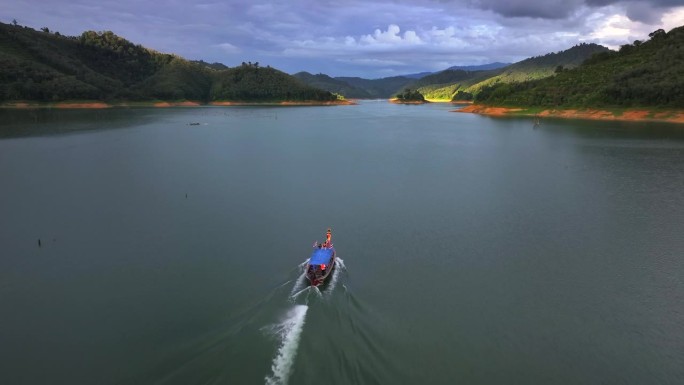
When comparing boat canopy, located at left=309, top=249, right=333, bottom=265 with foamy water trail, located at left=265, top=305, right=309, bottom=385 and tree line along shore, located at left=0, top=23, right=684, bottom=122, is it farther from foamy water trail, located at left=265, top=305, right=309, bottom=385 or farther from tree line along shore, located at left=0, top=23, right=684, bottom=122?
tree line along shore, located at left=0, top=23, right=684, bottom=122

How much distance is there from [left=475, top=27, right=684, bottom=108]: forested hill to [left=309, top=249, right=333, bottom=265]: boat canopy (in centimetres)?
9579

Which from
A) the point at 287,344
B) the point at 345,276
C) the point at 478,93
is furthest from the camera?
the point at 478,93

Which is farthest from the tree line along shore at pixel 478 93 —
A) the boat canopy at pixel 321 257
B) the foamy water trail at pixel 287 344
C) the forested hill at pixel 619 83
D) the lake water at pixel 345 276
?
the foamy water trail at pixel 287 344

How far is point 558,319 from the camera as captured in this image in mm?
17047

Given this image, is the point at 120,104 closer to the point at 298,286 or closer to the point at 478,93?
the point at 478,93

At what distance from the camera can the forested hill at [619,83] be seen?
9062 cm

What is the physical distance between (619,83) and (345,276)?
10265 centimetres

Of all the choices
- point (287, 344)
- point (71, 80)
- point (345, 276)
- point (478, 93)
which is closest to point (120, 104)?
point (71, 80)

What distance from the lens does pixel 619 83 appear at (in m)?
97.8

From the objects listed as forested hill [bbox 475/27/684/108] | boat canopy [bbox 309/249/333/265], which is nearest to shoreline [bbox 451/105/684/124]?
forested hill [bbox 475/27/684/108]

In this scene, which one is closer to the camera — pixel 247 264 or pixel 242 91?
pixel 247 264

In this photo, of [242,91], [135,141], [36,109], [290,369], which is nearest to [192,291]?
[290,369]

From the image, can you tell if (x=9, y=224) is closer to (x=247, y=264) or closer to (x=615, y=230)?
(x=247, y=264)

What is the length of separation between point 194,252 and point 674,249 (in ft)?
84.2
